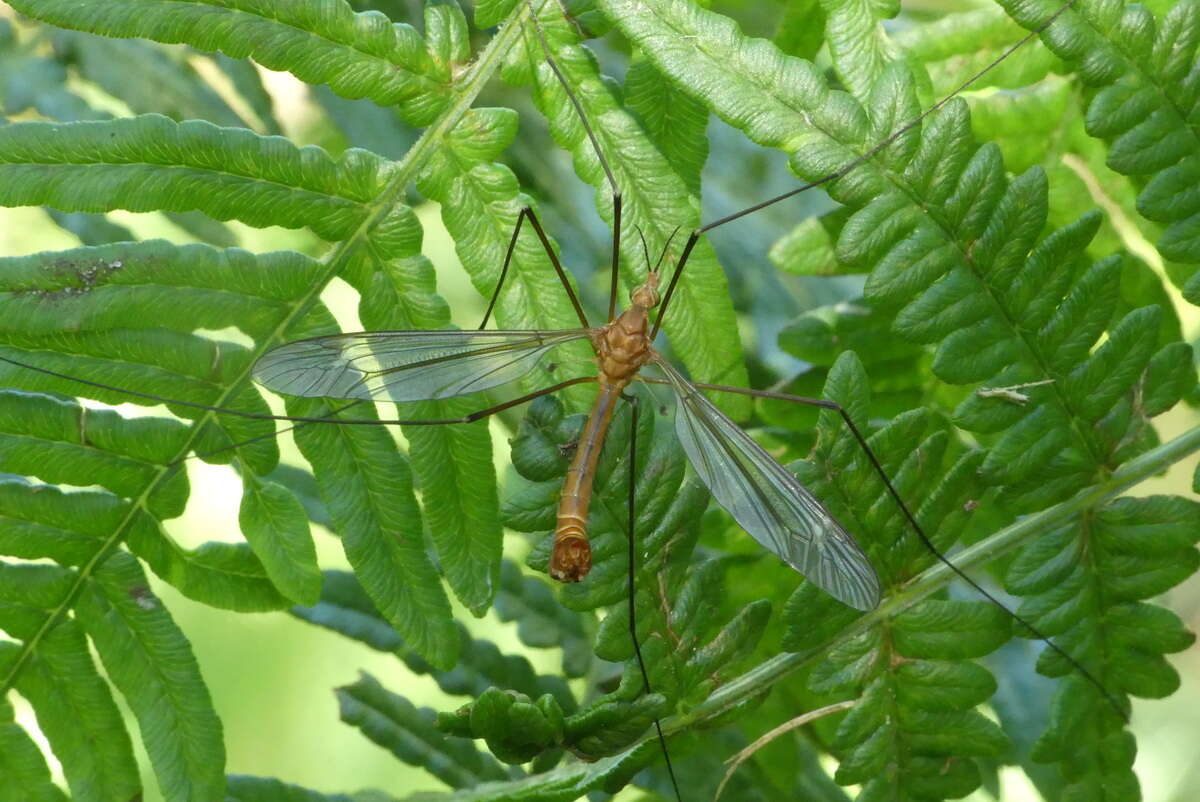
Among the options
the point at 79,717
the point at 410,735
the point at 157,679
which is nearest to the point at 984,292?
the point at 410,735

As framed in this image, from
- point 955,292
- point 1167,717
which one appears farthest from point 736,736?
point 1167,717

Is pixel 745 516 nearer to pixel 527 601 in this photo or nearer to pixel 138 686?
pixel 527 601

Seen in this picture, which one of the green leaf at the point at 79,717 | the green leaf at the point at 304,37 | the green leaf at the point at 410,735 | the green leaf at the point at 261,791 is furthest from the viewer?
the green leaf at the point at 410,735

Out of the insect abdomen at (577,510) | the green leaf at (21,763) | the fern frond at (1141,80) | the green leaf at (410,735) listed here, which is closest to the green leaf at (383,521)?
the insect abdomen at (577,510)

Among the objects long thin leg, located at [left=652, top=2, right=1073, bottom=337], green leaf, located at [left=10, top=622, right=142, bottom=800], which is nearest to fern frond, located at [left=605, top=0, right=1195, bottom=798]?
long thin leg, located at [left=652, top=2, right=1073, bottom=337]

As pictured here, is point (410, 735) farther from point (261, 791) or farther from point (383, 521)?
point (383, 521)

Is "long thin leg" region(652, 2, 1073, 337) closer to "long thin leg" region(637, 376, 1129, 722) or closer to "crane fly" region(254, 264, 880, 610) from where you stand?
"crane fly" region(254, 264, 880, 610)

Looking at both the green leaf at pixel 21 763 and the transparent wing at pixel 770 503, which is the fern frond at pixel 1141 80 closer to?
the transparent wing at pixel 770 503
